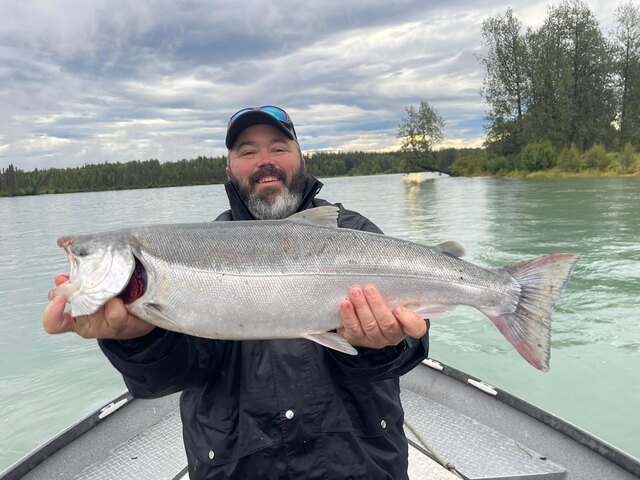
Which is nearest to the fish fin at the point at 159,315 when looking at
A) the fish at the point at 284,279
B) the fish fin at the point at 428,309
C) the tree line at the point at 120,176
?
the fish at the point at 284,279

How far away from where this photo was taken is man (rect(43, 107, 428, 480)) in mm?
2303

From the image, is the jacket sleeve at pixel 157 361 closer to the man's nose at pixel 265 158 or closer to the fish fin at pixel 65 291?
the fish fin at pixel 65 291

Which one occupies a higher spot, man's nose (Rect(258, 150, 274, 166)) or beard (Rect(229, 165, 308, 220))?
man's nose (Rect(258, 150, 274, 166))

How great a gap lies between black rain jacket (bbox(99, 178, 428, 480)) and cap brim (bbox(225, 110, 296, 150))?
159 centimetres

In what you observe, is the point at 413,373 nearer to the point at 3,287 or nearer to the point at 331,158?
the point at 3,287

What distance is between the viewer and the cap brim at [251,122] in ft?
11.1

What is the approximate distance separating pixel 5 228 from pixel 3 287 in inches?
806

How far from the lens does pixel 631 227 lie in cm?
1609

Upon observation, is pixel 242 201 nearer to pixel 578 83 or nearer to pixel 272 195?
pixel 272 195

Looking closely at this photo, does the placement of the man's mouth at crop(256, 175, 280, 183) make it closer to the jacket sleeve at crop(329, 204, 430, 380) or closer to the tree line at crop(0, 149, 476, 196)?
the jacket sleeve at crop(329, 204, 430, 380)

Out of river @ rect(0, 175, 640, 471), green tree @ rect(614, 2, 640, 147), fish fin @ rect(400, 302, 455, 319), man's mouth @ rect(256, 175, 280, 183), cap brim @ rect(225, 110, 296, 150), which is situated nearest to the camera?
fish fin @ rect(400, 302, 455, 319)

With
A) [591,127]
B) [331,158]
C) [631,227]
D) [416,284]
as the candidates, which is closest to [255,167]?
[416,284]

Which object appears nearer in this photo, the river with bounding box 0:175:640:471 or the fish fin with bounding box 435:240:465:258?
the fish fin with bounding box 435:240:465:258

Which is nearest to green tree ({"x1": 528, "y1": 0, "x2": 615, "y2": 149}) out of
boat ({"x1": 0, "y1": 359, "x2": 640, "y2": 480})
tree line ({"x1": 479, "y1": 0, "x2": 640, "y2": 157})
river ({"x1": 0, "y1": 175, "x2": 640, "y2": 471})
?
tree line ({"x1": 479, "y1": 0, "x2": 640, "y2": 157})
